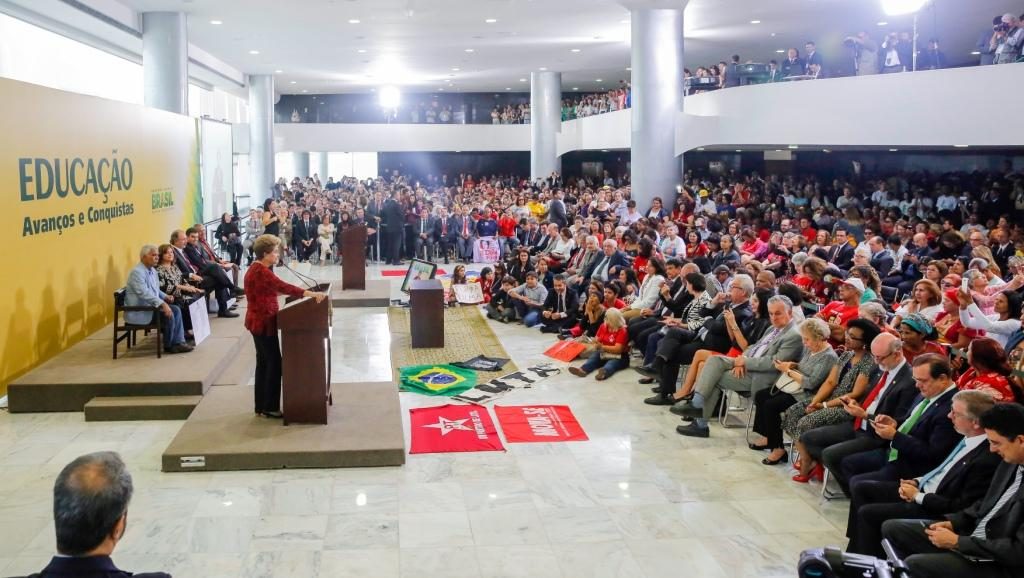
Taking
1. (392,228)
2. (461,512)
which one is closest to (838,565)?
(461,512)

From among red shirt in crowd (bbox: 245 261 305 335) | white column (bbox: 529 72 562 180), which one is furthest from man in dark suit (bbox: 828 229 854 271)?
white column (bbox: 529 72 562 180)

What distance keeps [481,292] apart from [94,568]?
39.6ft

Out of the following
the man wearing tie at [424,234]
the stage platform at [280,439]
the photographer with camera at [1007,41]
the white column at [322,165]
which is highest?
the white column at [322,165]

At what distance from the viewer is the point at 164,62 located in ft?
51.8

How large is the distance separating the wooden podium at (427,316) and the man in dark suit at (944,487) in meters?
6.66

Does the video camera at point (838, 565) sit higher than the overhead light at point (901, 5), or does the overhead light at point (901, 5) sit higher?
the overhead light at point (901, 5)

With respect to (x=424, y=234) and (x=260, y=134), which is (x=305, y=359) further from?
(x=260, y=134)

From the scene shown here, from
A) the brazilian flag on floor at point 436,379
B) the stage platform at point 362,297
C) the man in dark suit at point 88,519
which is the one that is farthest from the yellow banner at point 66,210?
the man in dark suit at point 88,519

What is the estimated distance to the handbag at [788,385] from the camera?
6902 millimetres

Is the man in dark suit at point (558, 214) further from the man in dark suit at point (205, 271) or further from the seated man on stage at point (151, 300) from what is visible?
the seated man on stage at point (151, 300)

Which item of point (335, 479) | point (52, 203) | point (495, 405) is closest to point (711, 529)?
point (335, 479)

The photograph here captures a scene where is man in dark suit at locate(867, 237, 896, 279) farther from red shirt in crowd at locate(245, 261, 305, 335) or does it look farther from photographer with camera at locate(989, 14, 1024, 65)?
red shirt in crowd at locate(245, 261, 305, 335)

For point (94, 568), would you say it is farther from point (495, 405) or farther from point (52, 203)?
point (52, 203)

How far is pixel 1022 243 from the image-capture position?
11.0 meters
